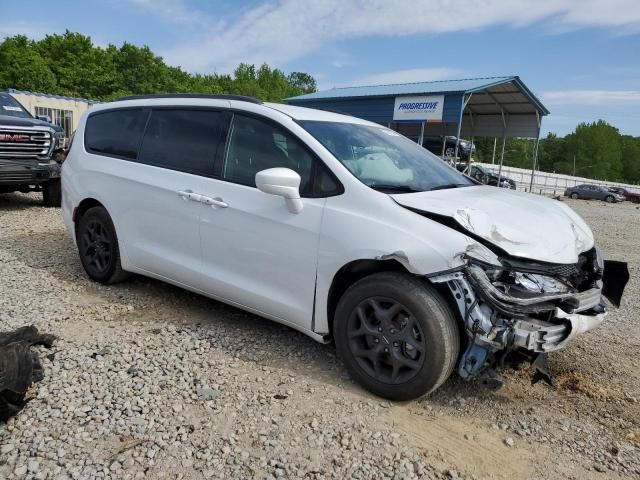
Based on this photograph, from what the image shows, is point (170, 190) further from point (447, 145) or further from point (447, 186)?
point (447, 145)

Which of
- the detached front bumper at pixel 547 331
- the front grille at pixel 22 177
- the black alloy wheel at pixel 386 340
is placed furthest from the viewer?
the front grille at pixel 22 177

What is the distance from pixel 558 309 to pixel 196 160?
2.86m

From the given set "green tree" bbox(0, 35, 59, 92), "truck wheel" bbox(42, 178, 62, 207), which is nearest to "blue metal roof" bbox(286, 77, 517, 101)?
"truck wheel" bbox(42, 178, 62, 207)

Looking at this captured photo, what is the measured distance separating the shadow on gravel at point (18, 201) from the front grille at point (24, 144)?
1.18 m

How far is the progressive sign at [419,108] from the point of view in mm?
19422

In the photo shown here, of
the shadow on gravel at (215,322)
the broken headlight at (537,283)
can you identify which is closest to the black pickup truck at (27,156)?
the shadow on gravel at (215,322)

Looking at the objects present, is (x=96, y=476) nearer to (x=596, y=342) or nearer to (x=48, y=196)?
(x=596, y=342)

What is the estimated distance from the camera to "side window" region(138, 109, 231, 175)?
4.04 metres

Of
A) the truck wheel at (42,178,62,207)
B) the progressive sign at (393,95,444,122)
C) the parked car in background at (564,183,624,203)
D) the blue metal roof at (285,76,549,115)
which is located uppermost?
the blue metal roof at (285,76,549,115)

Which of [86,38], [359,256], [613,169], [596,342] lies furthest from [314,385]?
[613,169]

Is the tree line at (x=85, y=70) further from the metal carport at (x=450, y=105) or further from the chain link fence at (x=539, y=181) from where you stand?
the chain link fence at (x=539, y=181)

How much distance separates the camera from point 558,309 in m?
2.95

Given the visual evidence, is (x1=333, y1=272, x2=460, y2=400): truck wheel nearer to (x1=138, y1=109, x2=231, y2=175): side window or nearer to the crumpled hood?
the crumpled hood

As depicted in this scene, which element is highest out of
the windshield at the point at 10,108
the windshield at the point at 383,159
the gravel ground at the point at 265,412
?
the windshield at the point at 10,108
